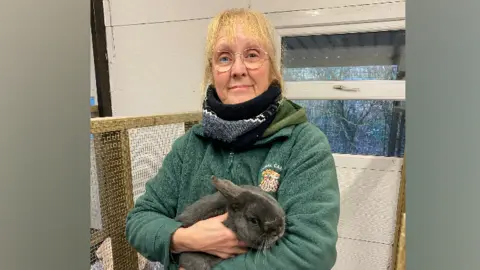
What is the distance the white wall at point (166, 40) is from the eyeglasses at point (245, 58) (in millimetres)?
1158

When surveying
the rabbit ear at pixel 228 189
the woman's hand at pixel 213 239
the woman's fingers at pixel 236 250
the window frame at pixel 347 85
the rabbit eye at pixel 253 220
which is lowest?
the woman's fingers at pixel 236 250

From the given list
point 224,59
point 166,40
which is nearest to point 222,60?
point 224,59

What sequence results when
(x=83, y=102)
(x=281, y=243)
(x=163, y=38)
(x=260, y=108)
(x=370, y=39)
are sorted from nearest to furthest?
1. (x=83, y=102)
2. (x=281, y=243)
3. (x=260, y=108)
4. (x=370, y=39)
5. (x=163, y=38)

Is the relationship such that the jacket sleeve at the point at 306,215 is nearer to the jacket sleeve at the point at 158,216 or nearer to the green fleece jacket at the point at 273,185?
the green fleece jacket at the point at 273,185

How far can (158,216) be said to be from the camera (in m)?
1.07

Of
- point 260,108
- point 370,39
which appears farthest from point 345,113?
point 260,108

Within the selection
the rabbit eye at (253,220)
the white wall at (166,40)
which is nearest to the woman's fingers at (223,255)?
the rabbit eye at (253,220)

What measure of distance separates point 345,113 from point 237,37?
1.27 meters

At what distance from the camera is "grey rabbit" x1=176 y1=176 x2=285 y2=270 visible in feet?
2.89

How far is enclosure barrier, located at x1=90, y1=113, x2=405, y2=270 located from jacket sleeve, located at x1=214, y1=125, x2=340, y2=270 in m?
0.51

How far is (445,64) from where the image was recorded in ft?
1.10

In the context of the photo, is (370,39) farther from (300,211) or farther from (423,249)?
(423,249)

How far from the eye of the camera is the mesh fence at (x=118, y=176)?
4.40 feet

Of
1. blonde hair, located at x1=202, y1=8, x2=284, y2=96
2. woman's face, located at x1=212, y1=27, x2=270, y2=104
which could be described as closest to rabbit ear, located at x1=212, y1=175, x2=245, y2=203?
woman's face, located at x1=212, y1=27, x2=270, y2=104
